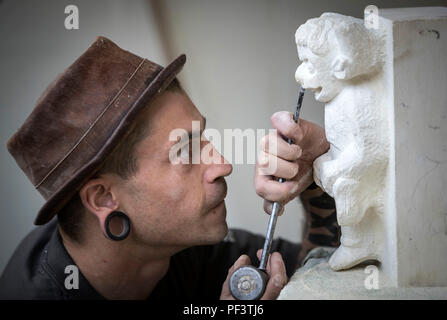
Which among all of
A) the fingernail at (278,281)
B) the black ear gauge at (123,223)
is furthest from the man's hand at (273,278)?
the black ear gauge at (123,223)

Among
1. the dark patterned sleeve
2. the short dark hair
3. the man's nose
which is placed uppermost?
the short dark hair

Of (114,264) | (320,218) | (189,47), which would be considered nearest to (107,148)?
(114,264)

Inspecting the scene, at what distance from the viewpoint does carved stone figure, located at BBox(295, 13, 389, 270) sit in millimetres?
950

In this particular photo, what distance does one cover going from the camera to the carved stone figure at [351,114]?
0.95 m

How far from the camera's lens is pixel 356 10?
1843 millimetres

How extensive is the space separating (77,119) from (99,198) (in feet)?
0.65

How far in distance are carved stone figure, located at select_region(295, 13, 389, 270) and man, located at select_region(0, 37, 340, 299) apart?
12 centimetres

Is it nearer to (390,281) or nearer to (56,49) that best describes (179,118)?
(390,281)

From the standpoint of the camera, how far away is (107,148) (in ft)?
3.52

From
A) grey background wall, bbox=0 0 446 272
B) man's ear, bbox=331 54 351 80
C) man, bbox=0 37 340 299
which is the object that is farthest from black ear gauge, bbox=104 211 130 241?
grey background wall, bbox=0 0 446 272

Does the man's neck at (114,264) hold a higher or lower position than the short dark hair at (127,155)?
lower

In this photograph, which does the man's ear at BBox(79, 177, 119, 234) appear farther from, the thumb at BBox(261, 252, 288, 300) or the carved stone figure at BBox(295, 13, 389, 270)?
the carved stone figure at BBox(295, 13, 389, 270)

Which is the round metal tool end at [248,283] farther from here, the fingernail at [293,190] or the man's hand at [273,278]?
the fingernail at [293,190]

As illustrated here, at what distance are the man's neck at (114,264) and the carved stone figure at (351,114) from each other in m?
0.55
